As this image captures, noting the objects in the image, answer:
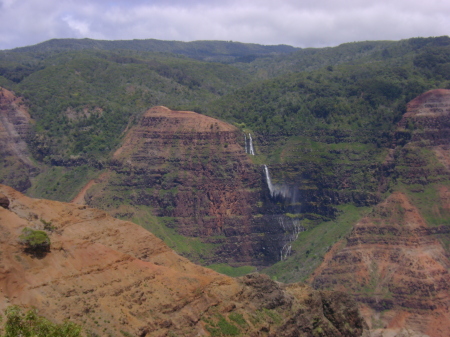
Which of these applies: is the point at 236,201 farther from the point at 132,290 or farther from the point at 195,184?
the point at 132,290

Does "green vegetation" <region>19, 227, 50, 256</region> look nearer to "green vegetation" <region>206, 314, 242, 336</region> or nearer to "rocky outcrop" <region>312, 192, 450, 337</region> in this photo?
"green vegetation" <region>206, 314, 242, 336</region>

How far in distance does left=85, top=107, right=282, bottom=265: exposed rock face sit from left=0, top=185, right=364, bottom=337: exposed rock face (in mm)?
52624

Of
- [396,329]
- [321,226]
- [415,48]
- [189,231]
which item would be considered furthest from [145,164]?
[415,48]

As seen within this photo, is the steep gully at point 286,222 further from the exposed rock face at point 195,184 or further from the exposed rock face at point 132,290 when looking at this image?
the exposed rock face at point 132,290

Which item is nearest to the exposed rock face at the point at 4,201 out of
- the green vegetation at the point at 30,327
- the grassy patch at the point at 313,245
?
the green vegetation at the point at 30,327

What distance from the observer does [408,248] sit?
3563 inches

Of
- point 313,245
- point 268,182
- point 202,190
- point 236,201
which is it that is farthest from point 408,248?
point 202,190

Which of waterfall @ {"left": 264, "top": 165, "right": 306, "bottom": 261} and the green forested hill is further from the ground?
the green forested hill

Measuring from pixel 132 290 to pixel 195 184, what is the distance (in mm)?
69524

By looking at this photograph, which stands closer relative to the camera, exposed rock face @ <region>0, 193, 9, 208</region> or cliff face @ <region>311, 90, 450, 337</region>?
exposed rock face @ <region>0, 193, 9, 208</region>

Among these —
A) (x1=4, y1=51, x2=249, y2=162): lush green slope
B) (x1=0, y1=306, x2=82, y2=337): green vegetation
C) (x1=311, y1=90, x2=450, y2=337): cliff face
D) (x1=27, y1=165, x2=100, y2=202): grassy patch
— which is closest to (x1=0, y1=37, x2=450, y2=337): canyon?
(x1=311, y1=90, x2=450, y2=337): cliff face

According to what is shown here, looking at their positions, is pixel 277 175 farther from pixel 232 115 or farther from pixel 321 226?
pixel 232 115

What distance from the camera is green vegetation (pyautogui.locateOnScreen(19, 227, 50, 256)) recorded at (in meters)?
40.6

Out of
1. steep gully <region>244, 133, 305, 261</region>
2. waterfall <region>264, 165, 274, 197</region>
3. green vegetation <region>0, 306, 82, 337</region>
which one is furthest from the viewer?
waterfall <region>264, 165, 274, 197</region>
